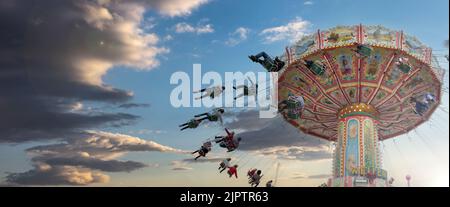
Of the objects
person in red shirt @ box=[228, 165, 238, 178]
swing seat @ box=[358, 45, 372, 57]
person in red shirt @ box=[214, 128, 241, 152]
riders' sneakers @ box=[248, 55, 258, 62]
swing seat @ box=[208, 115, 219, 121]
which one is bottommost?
person in red shirt @ box=[228, 165, 238, 178]

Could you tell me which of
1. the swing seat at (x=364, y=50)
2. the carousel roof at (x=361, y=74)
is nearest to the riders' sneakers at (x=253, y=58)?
the carousel roof at (x=361, y=74)

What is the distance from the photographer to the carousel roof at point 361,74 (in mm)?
23172

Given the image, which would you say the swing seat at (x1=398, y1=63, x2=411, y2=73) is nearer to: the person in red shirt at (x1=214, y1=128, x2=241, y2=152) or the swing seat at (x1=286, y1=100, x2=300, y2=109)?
the swing seat at (x1=286, y1=100, x2=300, y2=109)

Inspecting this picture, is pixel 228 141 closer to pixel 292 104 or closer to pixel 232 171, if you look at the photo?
pixel 232 171

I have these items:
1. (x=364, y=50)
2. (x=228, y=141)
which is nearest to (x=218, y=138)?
(x=228, y=141)

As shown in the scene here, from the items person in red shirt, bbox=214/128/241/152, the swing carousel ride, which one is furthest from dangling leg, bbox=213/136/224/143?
the swing carousel ride

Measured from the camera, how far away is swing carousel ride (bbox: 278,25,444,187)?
22906 mm

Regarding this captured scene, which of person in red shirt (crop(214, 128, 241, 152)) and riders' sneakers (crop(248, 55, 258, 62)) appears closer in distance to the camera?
riders' sneakers (crop(248, 55, 258, 62))

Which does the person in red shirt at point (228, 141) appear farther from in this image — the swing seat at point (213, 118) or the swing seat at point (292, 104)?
the swing seat at point (292, 104)

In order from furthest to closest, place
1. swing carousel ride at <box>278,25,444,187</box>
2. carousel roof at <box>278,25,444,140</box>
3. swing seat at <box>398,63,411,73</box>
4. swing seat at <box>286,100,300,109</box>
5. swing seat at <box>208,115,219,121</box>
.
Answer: carousel roof at <box>278,25,444,140</box>
swing seat at <box>398,63,411,73</box>
swing carousel ride at <box>278,25,444,187</box>
swing seat at <box>286,100,300,109</box>
swing seat at <box>208,115,219,121</box>

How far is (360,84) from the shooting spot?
24703 mm

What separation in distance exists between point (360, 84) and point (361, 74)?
0.55 m
